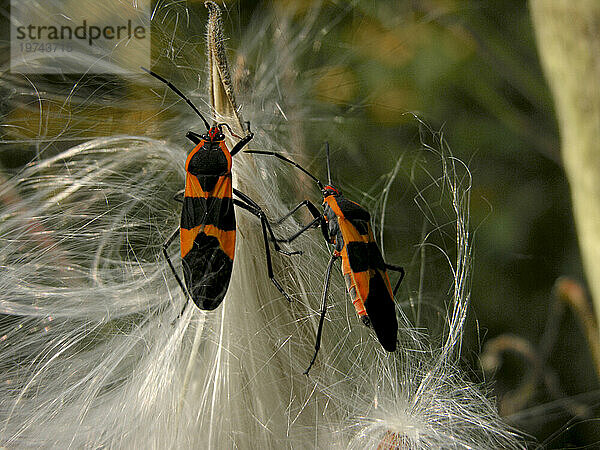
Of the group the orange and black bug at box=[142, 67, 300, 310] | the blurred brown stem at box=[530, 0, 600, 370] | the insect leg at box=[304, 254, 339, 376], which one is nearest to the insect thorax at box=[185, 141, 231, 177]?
the orange and black bug at box=[142, 67, 300, 310]

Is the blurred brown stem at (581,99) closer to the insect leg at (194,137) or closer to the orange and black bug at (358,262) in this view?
the orange and black bug at (358,262)

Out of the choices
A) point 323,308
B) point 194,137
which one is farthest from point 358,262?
point 194,137

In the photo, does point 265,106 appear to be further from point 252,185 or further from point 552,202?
point 552,202

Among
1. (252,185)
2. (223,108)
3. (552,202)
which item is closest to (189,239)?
(252,185)

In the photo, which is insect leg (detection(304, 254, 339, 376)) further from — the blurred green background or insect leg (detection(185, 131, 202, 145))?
the blurred green background

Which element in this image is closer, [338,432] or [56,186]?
[338,432]

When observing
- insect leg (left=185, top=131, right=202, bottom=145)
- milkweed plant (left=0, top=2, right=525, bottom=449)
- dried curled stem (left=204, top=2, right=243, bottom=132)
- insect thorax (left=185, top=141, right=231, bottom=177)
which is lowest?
milkweed plant (left=0, top=2, right=525, bottom=449)

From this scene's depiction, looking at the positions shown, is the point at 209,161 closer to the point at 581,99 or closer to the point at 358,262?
the point at 358,262
